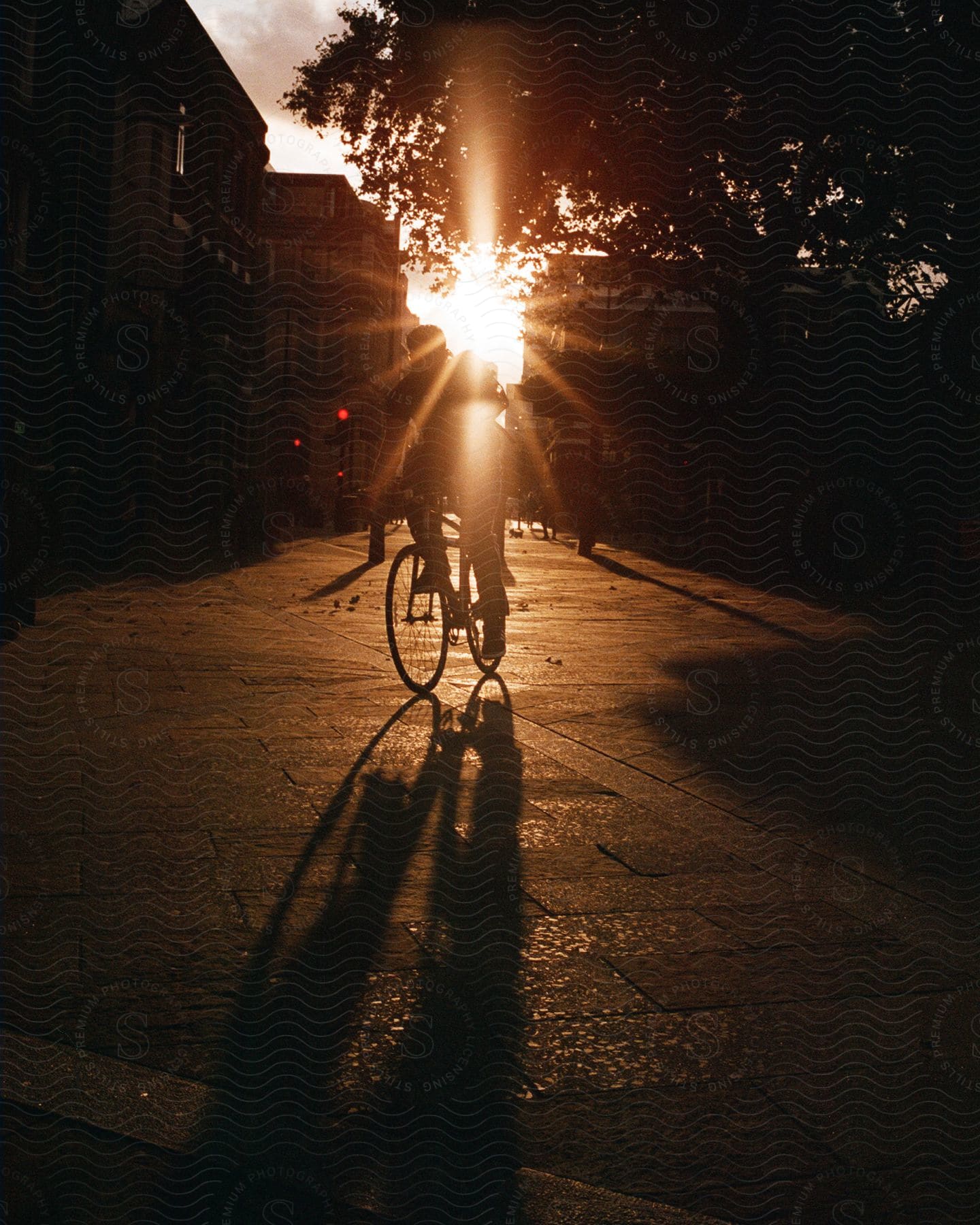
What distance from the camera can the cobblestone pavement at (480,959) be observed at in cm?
249

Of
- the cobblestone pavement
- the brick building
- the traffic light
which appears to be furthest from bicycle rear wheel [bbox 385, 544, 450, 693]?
the brick building

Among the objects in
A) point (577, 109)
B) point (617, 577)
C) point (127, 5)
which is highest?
point (127, 5)

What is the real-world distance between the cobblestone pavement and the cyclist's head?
6.12 ft

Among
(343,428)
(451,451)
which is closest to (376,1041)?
(451,451)

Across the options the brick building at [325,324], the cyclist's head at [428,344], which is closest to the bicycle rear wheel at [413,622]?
the cyclist's head at [428,344]

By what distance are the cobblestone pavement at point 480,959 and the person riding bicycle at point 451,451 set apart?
2.58ft

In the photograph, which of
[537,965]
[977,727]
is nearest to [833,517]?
[977,727]

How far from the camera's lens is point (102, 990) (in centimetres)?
319

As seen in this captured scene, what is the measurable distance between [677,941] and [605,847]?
36.6 inches

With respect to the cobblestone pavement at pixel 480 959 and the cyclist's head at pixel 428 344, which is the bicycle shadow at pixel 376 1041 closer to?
the cobblestone pavement at pixel 480 959

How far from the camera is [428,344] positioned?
25.4 feet

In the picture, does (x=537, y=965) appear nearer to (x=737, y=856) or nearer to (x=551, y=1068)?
(x=551, y=1068)

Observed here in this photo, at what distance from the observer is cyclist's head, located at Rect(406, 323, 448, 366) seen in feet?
25.3

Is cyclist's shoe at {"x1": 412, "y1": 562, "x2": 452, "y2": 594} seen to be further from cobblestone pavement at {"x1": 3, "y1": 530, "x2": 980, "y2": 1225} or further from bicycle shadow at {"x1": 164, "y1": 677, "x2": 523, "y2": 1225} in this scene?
bicycle shadow at {"x1": 164, "y1": 677, "x2": 523, "y2": 1225}
